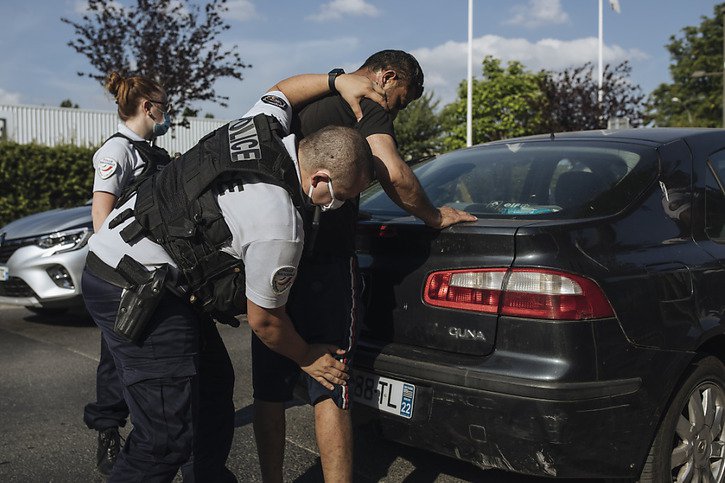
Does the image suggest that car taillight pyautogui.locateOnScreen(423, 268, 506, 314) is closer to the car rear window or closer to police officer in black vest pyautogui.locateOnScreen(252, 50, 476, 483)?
police officer in black vest pyautogui.locateOnScreen(252, 50, 476, 483)

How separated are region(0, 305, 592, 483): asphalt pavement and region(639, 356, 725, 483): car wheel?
69cm

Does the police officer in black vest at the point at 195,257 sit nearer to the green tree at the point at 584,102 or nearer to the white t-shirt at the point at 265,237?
the white t-shirt at the point at 265,237

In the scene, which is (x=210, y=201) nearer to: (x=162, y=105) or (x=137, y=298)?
(x=137, y=298)

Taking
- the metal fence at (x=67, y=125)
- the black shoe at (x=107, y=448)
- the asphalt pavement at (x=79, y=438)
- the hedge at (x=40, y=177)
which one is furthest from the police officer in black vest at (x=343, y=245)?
the metal fence at (x=67, y=125)

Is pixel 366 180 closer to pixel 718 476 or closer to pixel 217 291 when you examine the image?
pixel 217 291

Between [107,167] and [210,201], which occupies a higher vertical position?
[107,167]

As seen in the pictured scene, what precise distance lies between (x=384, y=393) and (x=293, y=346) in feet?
1.84

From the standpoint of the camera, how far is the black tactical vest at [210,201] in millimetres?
2176

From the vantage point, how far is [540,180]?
3.14 metres

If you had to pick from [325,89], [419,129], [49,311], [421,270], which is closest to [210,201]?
[325,89]

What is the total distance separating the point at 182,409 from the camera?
2324mm

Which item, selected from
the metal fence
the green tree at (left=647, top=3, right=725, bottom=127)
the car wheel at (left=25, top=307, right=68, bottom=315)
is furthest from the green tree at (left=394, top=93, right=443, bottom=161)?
the car wheel at (left=25, top=307, right=68, bottom=315)

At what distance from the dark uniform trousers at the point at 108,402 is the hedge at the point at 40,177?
889 centimetres

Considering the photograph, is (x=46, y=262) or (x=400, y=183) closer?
(x=400, y=183)
